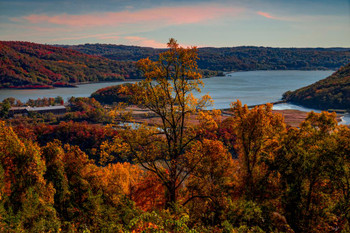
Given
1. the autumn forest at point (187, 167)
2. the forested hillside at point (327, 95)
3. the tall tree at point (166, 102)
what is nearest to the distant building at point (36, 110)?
the autumn forest at point (187, 167)

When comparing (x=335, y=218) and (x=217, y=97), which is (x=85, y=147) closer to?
(x=335, y=218)

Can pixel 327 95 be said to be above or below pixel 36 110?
above

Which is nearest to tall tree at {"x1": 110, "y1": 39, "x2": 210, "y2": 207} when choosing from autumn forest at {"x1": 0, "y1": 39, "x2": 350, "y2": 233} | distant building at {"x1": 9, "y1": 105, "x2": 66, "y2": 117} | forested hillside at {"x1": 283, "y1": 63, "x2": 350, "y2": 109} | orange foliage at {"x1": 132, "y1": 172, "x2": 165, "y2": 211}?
autumn forest at {"x1": 0, "y1": 39, "x2": 350, "y2": 233}

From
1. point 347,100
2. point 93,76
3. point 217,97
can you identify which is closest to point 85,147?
point 217,97

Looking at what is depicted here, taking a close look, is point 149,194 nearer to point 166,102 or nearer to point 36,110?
point 166,102

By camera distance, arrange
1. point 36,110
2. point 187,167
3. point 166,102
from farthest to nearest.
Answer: point 36,110 → point 187,167 → point 166,102

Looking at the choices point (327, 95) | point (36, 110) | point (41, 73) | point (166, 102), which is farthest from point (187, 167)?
point (41, 73)
